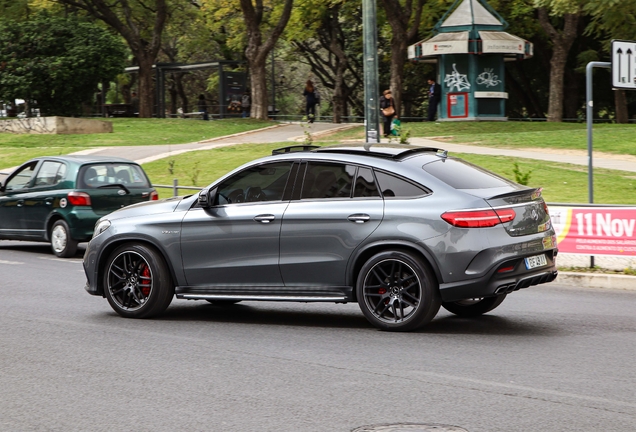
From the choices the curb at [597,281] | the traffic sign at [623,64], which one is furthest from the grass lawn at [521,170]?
the curb at [597,281]

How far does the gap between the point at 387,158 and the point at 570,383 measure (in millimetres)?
3007

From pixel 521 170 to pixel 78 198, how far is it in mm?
11340

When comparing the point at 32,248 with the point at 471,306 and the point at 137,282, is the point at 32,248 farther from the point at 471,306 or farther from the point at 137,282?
the point at 471,306

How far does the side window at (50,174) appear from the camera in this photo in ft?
52.7

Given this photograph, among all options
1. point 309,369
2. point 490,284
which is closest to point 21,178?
point 490,284

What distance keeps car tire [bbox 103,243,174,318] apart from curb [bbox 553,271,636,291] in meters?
5.26

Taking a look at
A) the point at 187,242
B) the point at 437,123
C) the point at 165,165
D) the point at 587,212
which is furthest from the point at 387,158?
the point at 437,123

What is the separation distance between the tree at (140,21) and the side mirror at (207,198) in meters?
37.7

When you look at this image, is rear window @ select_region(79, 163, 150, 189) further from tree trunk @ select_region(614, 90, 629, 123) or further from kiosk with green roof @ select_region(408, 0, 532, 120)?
tree trunk @ select_region(614, 90, 629, 123)

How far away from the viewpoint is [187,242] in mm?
9297

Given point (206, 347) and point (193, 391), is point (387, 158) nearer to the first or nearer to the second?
point (206, 347)

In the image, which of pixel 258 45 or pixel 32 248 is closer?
pixel 32 248

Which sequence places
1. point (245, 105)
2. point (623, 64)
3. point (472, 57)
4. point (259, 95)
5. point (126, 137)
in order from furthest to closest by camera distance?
point (245, 105) < point (259, 95) < point (472, 57) < point (126, 137) < point (623, 64)

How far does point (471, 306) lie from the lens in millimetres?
9422
